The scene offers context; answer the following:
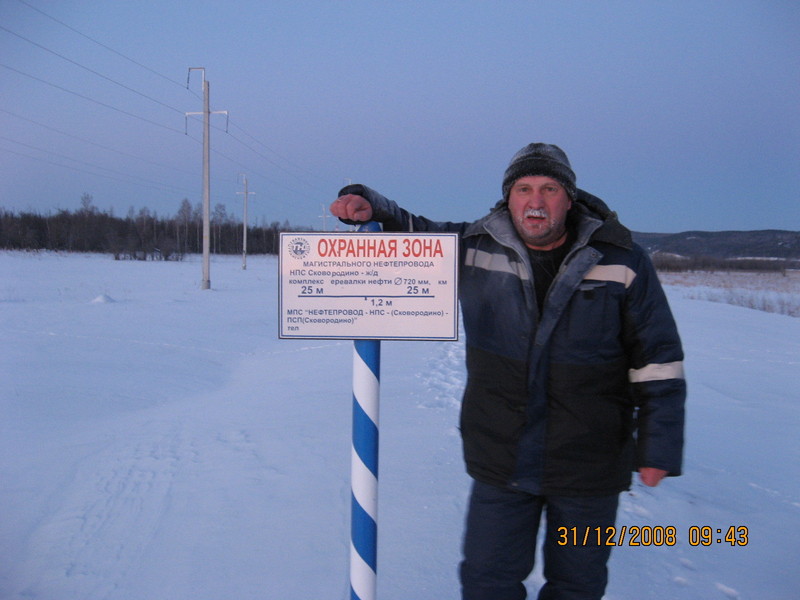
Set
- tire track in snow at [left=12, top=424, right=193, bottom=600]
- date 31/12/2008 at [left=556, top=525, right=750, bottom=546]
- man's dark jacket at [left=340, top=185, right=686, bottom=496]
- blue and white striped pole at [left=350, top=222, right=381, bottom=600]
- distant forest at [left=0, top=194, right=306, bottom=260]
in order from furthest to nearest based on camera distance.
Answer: distant forest at [left=0, top=194, right=306, bottom=260]
date 31/12/2008 at [left=556, top=525, right=750, bottom=546]
tire track in snow at [left=12, top=424, right=193, bottom=600]
blue and white striped pole at [left=350, top=222, right=381, bottom=600]
man's dark jacket at [left=340, top=185, right=686, bottom=496]

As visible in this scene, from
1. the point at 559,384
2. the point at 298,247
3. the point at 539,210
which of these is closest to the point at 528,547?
the point at 559,384

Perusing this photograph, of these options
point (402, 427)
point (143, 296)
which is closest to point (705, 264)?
point (143, 296)

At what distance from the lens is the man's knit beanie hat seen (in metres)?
2.01

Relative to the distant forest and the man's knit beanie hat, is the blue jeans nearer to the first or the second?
the man's knit beanie hat

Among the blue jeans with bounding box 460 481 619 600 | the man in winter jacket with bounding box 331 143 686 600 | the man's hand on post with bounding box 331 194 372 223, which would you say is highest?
the man's hand on post with bounding box 331 194 372 223

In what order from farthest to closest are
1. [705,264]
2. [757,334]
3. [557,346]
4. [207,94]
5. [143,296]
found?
[705,264], [207,94], [143,296], [757,334], [557,346]

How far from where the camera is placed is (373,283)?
1974 millimetres

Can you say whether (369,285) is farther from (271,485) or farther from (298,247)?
(271,485)

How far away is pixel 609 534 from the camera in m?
1.99

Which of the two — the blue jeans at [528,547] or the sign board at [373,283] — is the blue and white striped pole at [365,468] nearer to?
the sign board at [373,283]

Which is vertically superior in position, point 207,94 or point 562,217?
point 207,94

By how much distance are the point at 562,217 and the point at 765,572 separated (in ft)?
7.12

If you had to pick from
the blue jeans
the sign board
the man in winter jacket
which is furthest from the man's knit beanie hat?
the blue jeans

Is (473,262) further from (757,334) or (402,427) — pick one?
(757,334)
